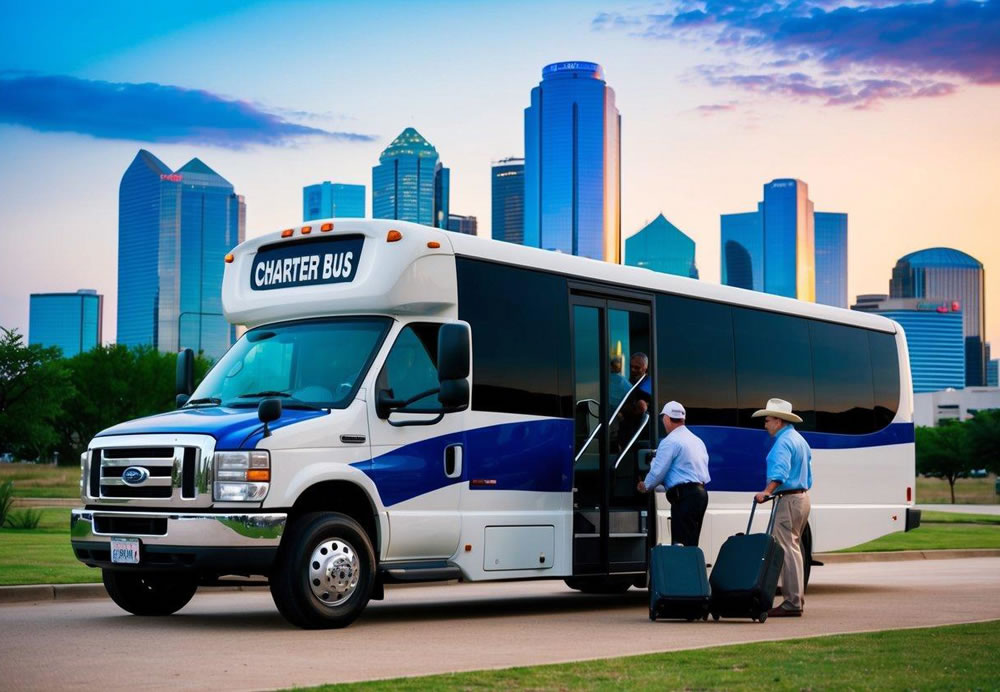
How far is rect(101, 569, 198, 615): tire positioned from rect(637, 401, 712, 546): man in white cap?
4473 millimetres

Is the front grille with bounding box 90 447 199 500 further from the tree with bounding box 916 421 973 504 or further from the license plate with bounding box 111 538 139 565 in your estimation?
the tree with bounding box 916 421 973 504

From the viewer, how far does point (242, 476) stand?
12.0 meters

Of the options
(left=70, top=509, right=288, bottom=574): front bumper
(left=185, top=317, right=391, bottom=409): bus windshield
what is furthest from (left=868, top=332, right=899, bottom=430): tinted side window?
(left=70, top=509, right=288, bottom=574): front bumper

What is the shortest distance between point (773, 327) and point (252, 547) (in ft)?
29.1

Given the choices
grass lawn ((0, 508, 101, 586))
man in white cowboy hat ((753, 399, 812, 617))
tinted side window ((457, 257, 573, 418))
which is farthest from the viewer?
Result: grass lawn ((0, 508, 101, 586))

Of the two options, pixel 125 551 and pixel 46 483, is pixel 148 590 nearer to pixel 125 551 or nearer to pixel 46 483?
pixel 125 551

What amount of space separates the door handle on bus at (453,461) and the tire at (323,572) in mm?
1174

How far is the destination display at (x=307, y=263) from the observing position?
13633 millimetres

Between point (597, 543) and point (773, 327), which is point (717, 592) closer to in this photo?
point (597, 543)

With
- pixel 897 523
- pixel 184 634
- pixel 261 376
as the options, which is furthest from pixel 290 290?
pixel 897 523

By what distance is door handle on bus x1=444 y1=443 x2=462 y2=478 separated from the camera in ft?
44.1

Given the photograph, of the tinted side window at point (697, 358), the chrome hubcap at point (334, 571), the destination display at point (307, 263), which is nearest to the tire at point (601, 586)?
the tinted side window at point (697, 358)

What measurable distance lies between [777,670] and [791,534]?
202 inches

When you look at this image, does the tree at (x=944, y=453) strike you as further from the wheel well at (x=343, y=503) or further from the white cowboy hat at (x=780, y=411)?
the wheel well at (x=343, y=503)
